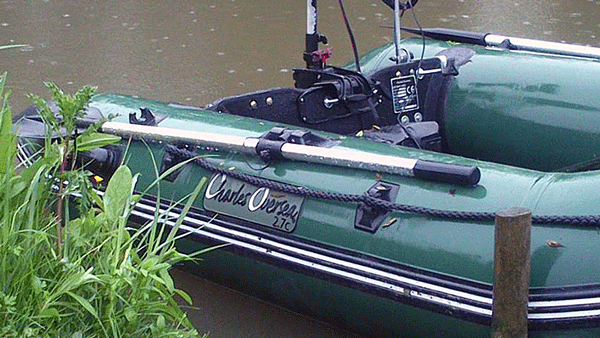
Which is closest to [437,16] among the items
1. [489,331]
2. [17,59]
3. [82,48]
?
[82,48]

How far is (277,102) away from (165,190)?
24.7 inches

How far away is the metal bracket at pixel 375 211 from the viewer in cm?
255

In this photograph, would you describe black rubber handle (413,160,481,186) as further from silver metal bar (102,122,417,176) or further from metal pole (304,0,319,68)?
metal pole (304,0,319,68)

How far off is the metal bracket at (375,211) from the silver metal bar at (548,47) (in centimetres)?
151

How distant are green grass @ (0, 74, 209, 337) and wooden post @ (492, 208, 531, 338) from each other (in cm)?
78

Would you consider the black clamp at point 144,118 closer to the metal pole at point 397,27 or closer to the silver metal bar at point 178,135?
the silver metal bar at point 178,135

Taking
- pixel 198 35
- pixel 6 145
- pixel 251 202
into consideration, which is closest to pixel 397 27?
pixel 251 202

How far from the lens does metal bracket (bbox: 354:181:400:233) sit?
8.37 feet

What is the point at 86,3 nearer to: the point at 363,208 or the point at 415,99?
the point at 415,99

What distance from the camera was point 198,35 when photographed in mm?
7176

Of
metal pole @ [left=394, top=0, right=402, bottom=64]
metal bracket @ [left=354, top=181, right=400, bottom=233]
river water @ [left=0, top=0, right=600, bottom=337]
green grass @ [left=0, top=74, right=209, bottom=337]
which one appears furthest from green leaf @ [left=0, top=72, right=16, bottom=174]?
river water @ [left=0, top=0, right=600, bottom=337]

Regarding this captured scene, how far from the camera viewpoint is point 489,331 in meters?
2.34

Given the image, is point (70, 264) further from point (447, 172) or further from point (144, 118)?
point (144, 118)

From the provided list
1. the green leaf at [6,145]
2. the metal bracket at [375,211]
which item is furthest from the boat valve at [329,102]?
the green leaf at [6,145]
